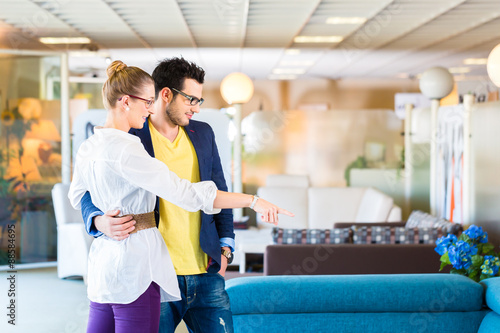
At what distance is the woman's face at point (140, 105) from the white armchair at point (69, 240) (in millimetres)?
3974

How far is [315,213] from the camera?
6723 mm

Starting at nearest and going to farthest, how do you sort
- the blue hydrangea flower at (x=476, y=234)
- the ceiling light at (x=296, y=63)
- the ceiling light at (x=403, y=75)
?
1. the blue hydrangea flower at (x=476, y=234)
2. the ceiling light at (x=296, y=63)
3. the ceiling light at (x=403, y=75)

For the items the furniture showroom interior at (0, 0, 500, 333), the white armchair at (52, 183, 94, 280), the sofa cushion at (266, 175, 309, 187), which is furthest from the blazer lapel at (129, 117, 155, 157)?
the sofa cushion at (266, 175, 309, 187)

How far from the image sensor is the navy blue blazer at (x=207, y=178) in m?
1.78

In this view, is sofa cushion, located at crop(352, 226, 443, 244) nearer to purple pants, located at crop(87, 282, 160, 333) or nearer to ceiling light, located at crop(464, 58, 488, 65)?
purple pants, located at crop(87, 282, 160, 333)

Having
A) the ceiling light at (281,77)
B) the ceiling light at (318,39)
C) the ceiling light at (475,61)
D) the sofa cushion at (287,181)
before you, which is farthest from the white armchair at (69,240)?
the ceiling light at (281,77)

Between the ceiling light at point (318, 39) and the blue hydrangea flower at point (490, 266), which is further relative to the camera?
the ceiling light at point (318, 39)

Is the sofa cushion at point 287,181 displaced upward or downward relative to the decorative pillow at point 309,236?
upward

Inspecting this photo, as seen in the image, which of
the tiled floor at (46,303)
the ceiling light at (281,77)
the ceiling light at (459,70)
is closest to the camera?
the tiled floor at (46,303)

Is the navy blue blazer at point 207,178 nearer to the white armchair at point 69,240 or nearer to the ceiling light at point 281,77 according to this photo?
the white armchair at point 69,240

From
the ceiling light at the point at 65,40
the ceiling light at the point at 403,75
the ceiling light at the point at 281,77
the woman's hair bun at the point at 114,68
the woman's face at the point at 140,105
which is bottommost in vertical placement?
the woman's face at the point at 140,105

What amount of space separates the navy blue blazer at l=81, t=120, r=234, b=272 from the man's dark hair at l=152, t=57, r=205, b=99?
0.46 feet

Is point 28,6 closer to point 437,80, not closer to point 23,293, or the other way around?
point 23,293

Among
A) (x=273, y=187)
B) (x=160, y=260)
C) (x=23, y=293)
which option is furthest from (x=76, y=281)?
(x=160, y=260)
